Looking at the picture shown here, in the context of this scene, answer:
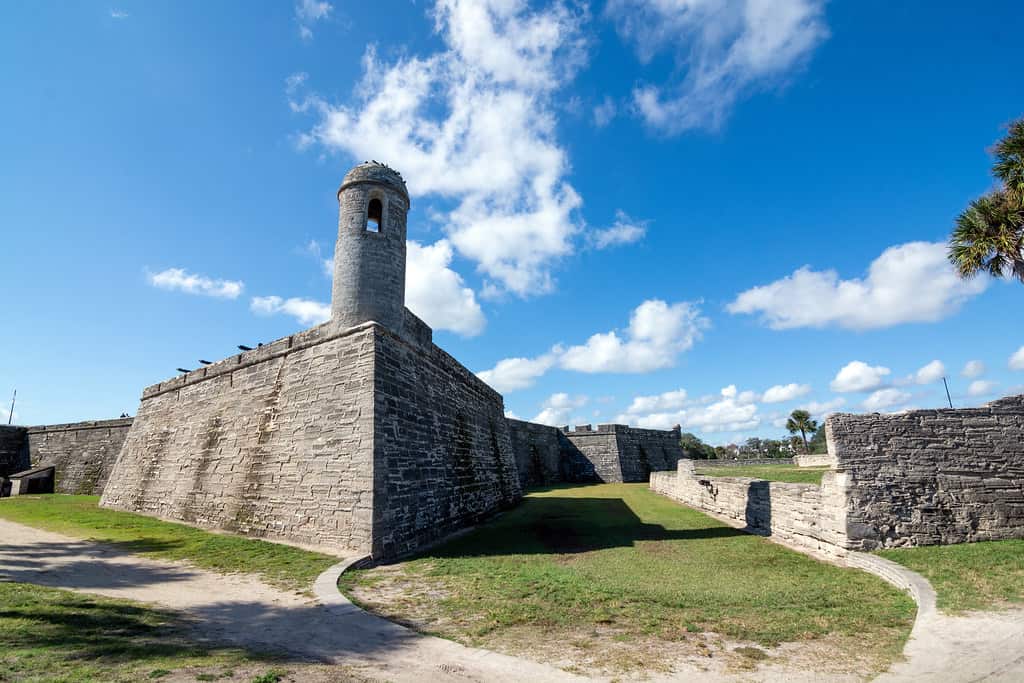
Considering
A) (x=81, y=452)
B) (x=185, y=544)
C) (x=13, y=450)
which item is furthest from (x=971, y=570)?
(x=13, y=450)

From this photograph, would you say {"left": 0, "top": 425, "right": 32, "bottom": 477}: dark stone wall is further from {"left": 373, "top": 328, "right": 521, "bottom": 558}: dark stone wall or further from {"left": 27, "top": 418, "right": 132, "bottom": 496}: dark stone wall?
{"left": 373, "top": 328, "right": 521, "bottom": 558}: dark stone wall

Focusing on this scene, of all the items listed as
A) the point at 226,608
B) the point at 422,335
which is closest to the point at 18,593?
the point at 226,608

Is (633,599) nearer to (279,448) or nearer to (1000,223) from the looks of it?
(279,448)

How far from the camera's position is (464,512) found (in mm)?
13477

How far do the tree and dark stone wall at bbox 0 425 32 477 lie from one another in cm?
4847

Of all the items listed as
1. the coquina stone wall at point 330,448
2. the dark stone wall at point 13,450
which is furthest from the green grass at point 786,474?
the dark stone wall at point 13,450

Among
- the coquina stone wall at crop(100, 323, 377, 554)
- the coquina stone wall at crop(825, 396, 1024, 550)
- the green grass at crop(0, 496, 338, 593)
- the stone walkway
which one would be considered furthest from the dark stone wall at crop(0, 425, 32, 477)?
the coquina stone wall at crop(825, 396, 1024, 550)

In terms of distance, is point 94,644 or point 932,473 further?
point 932,473

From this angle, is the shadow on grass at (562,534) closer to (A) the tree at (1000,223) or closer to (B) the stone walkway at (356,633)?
(B) the stone walkway at (356,633)

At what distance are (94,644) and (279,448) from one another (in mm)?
7310

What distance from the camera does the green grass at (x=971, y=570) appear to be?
5.78 m

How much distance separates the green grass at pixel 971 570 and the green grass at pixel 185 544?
30.3 ft

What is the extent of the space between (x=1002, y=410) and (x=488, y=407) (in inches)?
639

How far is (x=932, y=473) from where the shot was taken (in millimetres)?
8898
